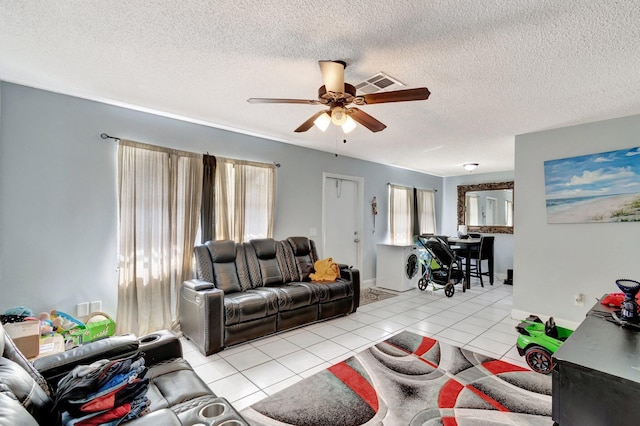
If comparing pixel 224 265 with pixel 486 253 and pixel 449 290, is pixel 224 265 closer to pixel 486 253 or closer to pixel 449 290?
pixel 449 290

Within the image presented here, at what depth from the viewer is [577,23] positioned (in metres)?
1.81

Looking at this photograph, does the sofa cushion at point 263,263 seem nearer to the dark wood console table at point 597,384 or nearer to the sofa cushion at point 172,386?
the sofa cushion at point 172,386

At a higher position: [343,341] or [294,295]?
[294,295]

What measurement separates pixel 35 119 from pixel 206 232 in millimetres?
1973

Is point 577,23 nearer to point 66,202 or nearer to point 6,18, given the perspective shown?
point 6,18

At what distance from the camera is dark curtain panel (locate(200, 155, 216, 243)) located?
3.86 m

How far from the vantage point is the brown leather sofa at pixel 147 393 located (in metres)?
1.05

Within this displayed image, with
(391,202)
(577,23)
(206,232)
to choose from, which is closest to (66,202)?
(206,232)

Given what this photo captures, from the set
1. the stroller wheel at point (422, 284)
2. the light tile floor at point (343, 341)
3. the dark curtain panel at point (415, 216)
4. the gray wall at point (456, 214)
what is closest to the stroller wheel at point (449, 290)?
the light tile floor at point (343, 341)

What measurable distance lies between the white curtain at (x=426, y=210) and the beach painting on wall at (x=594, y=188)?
3.48 meters

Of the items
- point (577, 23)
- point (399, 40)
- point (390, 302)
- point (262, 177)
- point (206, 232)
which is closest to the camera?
point (577, 23)

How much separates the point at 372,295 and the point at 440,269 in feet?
4.93

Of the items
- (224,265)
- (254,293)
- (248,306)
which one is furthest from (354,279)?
(224,265)

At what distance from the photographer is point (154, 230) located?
3461mm
